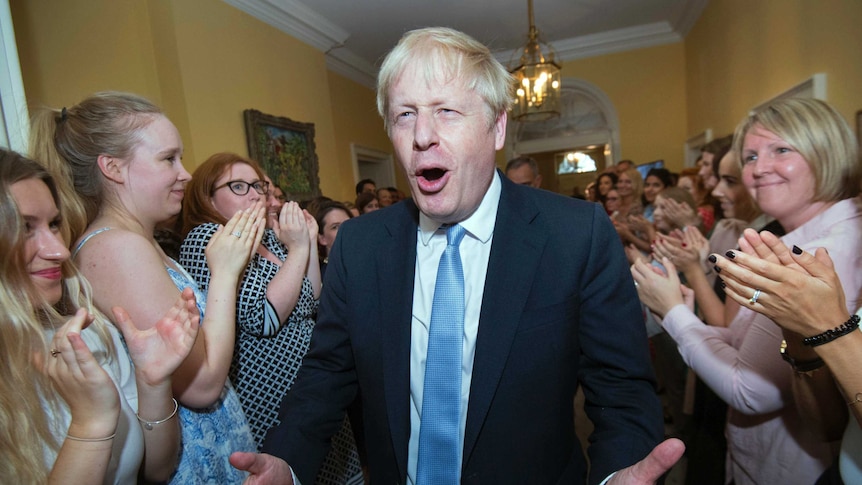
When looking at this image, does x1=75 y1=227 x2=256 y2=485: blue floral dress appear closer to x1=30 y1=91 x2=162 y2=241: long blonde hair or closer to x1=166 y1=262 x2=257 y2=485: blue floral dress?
x1=166 y1=262 x2=257 y2=485: blue floral dress

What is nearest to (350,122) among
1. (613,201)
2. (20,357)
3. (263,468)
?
(613,201)

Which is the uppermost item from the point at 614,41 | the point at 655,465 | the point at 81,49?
the point at 614,41

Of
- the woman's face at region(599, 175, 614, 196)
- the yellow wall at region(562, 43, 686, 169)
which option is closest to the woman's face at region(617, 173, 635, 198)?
the woman's face at region(599, 175, 614, 196)

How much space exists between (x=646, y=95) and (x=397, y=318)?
318 inches

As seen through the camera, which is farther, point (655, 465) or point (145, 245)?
point (145, 245)

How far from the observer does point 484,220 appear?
1.22 metres

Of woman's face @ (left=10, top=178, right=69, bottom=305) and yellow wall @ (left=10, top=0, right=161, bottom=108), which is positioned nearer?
woman's face @ (left=10, top=178, right=69, bottom=305)

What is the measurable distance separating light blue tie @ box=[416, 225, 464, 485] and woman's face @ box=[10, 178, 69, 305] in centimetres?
90

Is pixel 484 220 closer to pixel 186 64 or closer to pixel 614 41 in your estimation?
pixel 186 64

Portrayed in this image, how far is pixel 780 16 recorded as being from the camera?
162 inches

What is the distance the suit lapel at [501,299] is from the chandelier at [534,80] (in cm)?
399

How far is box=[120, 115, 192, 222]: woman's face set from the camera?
140 centimetres

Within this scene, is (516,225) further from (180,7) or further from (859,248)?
(180,7)

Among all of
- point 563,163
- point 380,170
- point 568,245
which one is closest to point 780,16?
point 568,245
